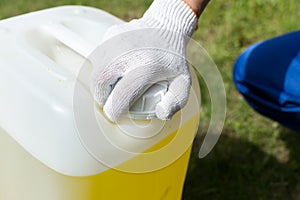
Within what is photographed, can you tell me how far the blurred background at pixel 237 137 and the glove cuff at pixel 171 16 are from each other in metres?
0.74

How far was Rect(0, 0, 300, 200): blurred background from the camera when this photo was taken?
5.26ft

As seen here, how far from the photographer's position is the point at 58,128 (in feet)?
2.89

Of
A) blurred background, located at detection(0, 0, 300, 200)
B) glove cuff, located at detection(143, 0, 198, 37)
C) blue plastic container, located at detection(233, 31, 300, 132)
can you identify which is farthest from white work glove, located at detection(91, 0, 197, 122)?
blurred background, located at detection(0, 0, 300, 200)

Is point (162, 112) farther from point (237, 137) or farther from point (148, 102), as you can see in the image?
point (237, 137)

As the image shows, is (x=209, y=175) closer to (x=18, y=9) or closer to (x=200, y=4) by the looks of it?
(x=200, y=4)

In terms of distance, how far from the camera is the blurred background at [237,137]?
1.60 metres

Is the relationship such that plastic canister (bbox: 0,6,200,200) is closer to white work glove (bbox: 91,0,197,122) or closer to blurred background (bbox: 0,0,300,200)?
white work glove (bbox: 91,0,197,122)

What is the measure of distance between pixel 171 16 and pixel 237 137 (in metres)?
0.90

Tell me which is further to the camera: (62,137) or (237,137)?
(237,137)

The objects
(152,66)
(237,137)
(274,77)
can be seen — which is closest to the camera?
(152,66)

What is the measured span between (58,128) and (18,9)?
1.37 meters

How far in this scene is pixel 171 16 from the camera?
908 mm

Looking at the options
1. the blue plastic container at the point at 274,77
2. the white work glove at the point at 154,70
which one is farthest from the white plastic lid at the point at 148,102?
the blue plastic container at the point at 274,77

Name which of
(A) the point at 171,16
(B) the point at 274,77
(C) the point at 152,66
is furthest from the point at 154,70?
(B) the point at 274,77
